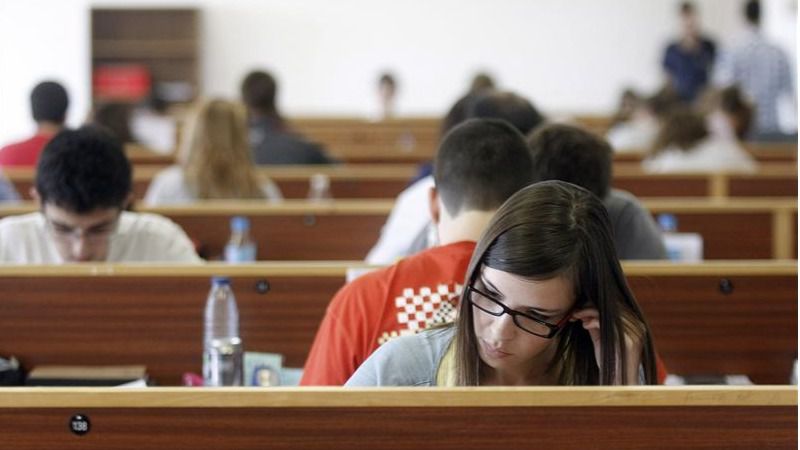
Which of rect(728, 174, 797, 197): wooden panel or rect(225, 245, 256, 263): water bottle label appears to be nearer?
rect(225, 245, 256, 263): water bottle label

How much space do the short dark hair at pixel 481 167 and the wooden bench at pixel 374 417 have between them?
3.57ft

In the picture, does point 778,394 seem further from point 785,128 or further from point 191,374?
point 785,128

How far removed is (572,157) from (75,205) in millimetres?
1153

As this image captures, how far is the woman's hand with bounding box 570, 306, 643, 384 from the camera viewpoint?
2104 mm

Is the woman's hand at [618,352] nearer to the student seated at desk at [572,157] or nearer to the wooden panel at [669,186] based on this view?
the student seated at desk at [572,157]

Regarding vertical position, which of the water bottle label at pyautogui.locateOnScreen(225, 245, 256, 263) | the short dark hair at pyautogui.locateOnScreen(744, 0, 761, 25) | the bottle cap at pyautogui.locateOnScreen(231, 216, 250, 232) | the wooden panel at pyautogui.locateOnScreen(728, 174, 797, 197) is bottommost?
the water bottle label at pyautogui.locateOnScreen(225, 245, 256, 263)

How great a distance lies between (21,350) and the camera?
3137mm

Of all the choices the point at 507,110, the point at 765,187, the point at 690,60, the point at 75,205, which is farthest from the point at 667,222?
the point at 690,60

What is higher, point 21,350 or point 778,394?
point 778,394

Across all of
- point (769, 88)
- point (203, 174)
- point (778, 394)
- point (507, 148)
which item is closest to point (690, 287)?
point (507, 148)

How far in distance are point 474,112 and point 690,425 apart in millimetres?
2501

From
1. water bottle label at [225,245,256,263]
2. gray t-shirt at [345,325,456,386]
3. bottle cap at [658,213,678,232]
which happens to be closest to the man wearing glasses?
water bottle label at [225,245,256,263]

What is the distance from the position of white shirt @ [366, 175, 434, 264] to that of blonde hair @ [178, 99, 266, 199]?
1.07 meters

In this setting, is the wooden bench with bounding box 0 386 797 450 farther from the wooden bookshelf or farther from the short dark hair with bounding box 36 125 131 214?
the wooden bookshelf
